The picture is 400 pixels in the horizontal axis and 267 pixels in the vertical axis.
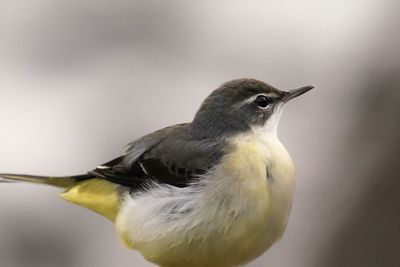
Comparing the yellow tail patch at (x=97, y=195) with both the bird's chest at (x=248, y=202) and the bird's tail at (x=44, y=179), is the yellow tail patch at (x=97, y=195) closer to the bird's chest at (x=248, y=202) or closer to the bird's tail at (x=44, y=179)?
the bird's tail at (x=44, y=179)

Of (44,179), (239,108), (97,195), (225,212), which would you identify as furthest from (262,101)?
(44,179)

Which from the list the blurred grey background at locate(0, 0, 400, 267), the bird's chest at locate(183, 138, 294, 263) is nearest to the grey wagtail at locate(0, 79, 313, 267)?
the bird's chest at locate(183, 138, 294, 263)

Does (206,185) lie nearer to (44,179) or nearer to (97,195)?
(97,195)

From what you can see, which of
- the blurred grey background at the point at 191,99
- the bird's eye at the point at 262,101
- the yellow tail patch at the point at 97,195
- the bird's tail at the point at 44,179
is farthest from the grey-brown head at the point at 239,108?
the blurred grey background at the point at 191,99

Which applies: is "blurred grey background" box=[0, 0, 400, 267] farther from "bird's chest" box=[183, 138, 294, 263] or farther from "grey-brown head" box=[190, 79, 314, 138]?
"bird's chest" box=[183, 138, 294, 263]

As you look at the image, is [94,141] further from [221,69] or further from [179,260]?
[179,260]
